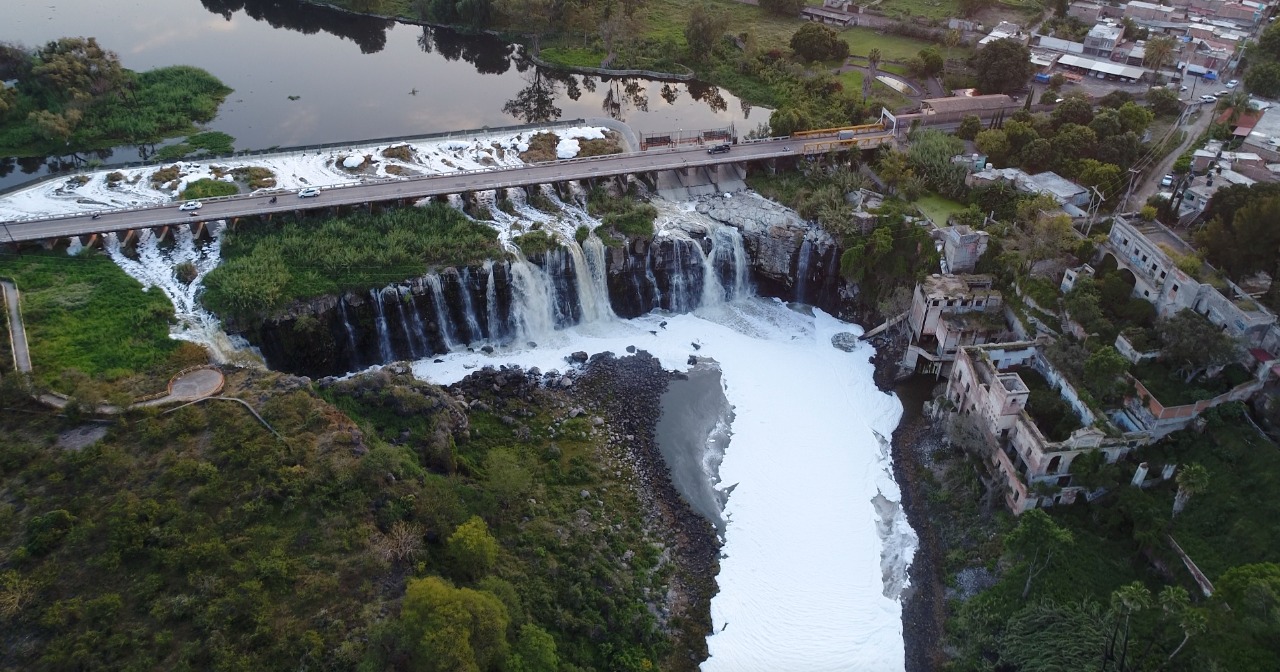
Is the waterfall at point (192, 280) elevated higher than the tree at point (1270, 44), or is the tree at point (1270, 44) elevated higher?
the tree at point (1270, 44)

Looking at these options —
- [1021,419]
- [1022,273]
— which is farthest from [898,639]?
[1022,273]

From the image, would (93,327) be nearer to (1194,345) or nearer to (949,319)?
(949,319)

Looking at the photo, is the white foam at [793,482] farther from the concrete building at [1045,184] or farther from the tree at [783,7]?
the tree at [783,7]

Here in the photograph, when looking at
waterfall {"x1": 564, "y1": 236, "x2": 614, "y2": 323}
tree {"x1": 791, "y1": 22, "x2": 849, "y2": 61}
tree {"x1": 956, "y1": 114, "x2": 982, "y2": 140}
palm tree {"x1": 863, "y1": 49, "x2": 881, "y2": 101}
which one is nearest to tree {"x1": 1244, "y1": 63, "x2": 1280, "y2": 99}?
tree {"x1": 956, "y1": 114, "x2": 982, "y2": 140}

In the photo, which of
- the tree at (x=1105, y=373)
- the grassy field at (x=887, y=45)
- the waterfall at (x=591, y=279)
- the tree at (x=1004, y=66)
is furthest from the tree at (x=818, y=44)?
the tree at (x=1105, y=373)

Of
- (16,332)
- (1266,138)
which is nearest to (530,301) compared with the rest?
(16,332)

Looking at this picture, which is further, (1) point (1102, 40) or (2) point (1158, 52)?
(1) point (1102, 40)

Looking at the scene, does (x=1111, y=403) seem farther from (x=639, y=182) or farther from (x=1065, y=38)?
(x=1065, y=38)
